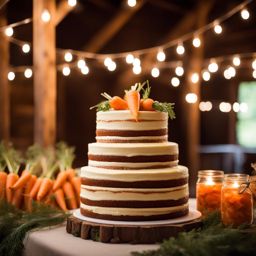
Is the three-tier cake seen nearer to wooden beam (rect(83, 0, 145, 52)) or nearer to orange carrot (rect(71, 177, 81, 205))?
orange carrot (rect(71, 177, 81, 205))

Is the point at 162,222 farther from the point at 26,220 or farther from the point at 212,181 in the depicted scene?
the point at 26,220

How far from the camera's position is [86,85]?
9.52 m

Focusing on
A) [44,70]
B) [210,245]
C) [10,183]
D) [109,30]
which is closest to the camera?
[210,245]

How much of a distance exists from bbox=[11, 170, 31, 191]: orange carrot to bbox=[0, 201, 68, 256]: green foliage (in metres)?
0.31

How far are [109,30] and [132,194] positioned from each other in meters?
6.37

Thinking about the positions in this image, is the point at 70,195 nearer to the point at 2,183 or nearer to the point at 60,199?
the point at 60,199

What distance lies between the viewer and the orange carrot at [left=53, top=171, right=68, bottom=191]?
3.85m

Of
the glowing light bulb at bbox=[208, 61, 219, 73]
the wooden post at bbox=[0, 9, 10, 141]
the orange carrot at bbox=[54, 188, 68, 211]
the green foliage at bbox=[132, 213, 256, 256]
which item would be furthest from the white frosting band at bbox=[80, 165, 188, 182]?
the wooden post at bbox=[0, 9, 10, 141]

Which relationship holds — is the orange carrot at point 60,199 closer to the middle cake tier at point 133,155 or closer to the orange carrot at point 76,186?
the orange carrot at point 76,186

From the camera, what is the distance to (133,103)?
9.36 ft

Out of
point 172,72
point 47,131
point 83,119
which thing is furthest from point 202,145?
point 47,131

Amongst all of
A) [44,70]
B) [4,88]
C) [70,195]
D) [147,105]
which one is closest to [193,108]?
[4,88]

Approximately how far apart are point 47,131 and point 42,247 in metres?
2.92

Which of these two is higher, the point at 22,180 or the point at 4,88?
the point at 4,88
